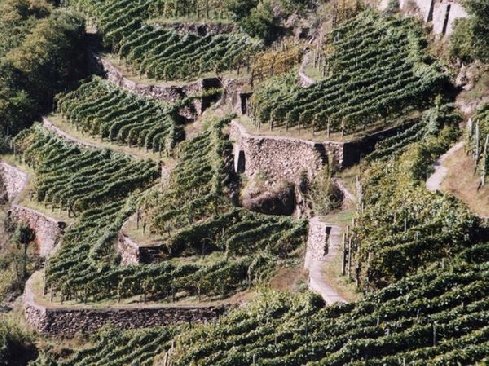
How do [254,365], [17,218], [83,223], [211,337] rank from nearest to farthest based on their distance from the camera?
1. [254,365]
2. [211,337]
3. [83,223]
4. [17,218]

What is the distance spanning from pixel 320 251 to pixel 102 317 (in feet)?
19.3

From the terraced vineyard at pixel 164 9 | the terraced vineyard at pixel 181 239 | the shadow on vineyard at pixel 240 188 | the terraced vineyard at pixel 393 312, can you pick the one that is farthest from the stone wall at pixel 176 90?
the terraced vineyard at pixel 393 312

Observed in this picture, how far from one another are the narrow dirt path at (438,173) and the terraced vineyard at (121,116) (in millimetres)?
9709

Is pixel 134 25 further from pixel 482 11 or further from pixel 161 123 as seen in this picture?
pixel 482 11

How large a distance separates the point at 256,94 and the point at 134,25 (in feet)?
32.7

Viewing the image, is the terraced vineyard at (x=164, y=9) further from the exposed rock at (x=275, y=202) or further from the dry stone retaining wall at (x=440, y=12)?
the exposed rock at (x=275, y=202)

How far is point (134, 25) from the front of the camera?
40.8 m

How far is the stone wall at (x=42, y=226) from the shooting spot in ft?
107

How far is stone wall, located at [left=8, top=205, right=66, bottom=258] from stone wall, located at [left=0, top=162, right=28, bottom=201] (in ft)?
5.83

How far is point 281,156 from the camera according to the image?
29.8 metres

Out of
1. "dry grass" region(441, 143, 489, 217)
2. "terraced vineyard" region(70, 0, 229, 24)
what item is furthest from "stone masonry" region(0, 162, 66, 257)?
"dry grass" region(441, 143, 489, 217)

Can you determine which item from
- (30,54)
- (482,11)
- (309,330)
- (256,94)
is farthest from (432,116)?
(30,54)

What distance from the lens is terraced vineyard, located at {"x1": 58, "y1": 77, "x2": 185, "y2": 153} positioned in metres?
34.7

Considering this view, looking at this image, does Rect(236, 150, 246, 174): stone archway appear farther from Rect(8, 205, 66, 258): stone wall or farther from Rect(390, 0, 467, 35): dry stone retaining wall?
Rect(390, 0, 467, 35): dry stone retaining wall
